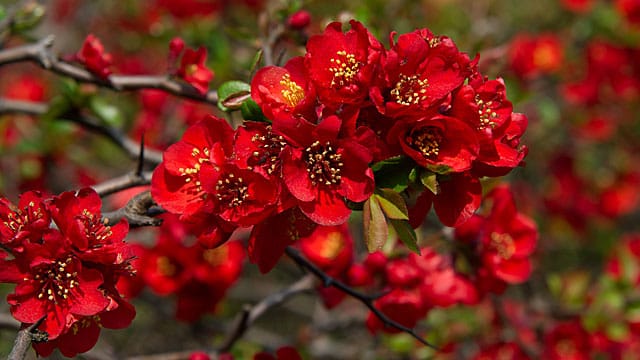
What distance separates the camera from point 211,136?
1.04 metres

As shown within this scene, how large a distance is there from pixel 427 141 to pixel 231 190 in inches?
11.7

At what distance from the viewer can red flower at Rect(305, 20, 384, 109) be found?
948 millimetres

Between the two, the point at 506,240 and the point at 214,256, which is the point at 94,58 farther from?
the point at 506,240

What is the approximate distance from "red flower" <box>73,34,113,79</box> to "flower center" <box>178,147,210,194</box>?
1.48 feet

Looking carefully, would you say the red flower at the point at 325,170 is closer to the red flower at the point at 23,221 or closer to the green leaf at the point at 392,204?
the green leaf at the point at 392,204

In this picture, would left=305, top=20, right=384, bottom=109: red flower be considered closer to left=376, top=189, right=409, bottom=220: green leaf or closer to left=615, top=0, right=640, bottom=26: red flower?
left=376, top=189, right=409, bottom=220: green leaf

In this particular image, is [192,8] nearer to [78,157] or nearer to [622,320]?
[78,157]

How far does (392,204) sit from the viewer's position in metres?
0.99

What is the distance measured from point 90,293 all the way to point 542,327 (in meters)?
1.57

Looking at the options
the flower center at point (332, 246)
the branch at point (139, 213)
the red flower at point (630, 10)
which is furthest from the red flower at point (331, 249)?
the red flower at point (630, 10)

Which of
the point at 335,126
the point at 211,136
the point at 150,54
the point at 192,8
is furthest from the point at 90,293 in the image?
the point at 150,54

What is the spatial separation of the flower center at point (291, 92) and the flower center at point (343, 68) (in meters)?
0.06

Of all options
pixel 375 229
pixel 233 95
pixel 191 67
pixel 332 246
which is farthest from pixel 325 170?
pixel 332 246

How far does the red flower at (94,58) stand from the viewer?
137 cm
